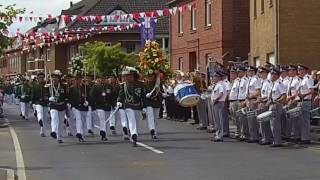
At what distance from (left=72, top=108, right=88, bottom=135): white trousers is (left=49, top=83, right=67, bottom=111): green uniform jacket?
64 cm

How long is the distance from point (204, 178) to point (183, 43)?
33.8 metres

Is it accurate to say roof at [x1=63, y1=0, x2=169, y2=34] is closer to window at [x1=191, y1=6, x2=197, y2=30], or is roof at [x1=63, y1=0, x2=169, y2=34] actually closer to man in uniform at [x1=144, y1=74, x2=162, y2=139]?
window at [x1=191, y1=6, x2=197, y2=30]

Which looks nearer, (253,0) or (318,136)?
(318,136)

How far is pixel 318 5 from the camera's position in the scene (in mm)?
28781

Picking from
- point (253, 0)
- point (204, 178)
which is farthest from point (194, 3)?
point (204, 178)

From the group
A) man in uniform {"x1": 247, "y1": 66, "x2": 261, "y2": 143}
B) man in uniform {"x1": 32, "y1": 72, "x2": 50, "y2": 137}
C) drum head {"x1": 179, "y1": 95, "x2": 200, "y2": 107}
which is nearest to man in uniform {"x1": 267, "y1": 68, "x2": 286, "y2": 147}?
man in uniform {"x1": 247, "y1": 66, "x2": 261, "y2": 143}

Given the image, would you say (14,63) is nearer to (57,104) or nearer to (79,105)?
(79,105)

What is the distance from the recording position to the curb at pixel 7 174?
12.4 m

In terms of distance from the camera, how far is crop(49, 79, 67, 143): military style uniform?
760 inches

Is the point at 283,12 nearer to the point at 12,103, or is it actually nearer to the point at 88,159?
the point at 88,159

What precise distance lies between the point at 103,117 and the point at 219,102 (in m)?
3.34

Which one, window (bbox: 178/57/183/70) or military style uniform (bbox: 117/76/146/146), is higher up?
window (bbox: 178/57/183/70)

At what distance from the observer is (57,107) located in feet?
63.6

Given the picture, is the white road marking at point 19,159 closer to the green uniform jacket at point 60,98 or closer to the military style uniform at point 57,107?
the military style uniform at point 57,107
